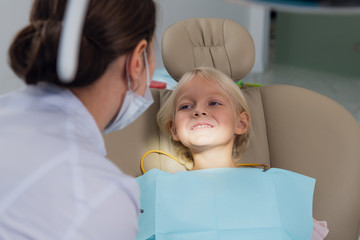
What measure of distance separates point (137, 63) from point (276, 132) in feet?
2.83

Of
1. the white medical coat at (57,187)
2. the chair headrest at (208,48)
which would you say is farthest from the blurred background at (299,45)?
the white medical coat at (57,187)

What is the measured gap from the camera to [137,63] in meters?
0.82

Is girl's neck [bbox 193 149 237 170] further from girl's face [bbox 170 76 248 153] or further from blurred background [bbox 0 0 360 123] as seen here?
blurred background [bbox 0 0 360 123]

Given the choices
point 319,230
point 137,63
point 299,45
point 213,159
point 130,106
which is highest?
point 137,63

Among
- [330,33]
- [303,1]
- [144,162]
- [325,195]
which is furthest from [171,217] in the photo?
[330,33]

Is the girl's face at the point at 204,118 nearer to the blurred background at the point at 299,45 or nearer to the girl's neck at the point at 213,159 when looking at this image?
the girl's neck at the point at 213,159

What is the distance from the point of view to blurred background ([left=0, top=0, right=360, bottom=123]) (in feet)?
11.2

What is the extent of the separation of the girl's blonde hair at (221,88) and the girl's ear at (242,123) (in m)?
0.02

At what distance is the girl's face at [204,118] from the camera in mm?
1359

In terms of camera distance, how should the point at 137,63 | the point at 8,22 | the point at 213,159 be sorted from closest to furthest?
the point at 137,63
the point at 213,159
the point at 8,22

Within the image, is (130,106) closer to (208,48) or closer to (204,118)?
(204,118)

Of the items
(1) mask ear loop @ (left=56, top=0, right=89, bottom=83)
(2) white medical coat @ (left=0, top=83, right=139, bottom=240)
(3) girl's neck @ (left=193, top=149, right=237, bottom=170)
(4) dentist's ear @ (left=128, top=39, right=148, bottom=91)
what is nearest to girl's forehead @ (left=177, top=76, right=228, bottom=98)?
(3) girl's neck @ (left=193, top=149, right=237, bottom=170)

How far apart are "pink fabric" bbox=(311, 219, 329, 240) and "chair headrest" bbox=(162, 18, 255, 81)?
2.00ft

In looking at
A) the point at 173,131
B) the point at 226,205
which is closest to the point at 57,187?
the point at 226,205
